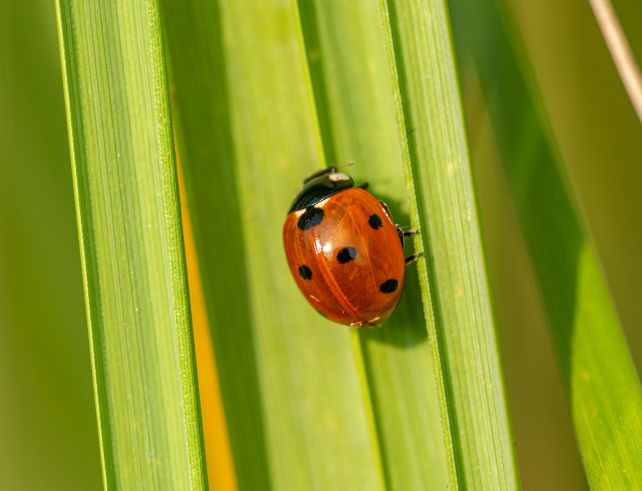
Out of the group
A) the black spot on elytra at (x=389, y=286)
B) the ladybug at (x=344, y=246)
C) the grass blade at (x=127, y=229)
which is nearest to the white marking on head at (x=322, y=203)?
the ladybug at (x=344, y=246)

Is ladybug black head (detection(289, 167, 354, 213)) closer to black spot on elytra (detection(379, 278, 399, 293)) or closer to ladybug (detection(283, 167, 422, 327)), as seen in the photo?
ladybug (detection(283, 167, 422, 327))

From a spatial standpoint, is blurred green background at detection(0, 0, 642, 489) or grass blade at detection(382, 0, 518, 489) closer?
grass blade at detection(382, 0, 518, 489)

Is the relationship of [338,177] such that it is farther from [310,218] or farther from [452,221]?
[452,221]

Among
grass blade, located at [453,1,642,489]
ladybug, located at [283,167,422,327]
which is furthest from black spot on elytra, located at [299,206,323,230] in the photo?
grass blade, located at [453,1,642,489]

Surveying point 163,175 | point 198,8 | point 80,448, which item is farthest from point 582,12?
point 80,448

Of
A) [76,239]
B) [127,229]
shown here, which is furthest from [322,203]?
[76,239]
